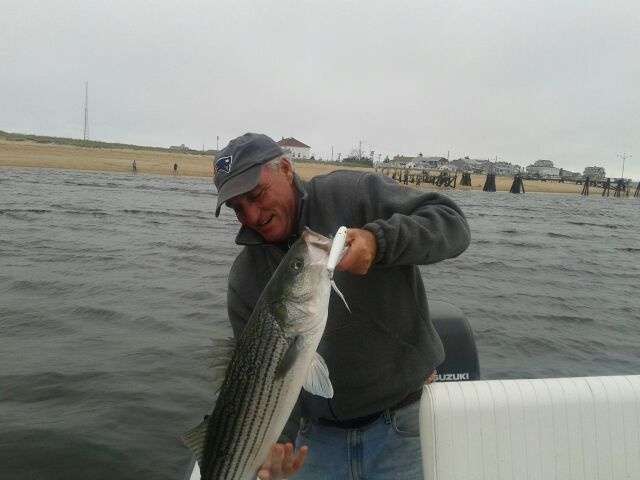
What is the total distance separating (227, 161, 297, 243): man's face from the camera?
3.26 metres

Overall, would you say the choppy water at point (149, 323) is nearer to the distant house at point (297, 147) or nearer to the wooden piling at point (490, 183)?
the wooden piling at point (490, 183)

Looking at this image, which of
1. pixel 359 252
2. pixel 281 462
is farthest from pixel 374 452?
pixel 359 252

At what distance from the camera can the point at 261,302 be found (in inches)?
111

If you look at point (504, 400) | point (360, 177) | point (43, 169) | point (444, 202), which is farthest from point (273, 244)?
point (43, 169)

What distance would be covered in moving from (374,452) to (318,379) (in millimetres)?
1205

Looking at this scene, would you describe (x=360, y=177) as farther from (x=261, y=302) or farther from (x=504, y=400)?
(x=504, y=400)

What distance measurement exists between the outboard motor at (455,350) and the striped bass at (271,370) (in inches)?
98.9

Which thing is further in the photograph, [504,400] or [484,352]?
[484,352]

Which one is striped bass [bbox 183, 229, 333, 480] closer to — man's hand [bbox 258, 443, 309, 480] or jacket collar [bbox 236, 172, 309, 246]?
man's hand [bbox 258, 443, 309, 480]

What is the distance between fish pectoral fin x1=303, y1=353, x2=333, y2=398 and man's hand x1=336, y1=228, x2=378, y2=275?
58cm

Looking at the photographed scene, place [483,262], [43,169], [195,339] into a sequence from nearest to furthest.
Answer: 1. [195,339]
2. [483,262]
3. [43,169]

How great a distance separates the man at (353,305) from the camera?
128 inches

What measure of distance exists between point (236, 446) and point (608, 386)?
2439 mm

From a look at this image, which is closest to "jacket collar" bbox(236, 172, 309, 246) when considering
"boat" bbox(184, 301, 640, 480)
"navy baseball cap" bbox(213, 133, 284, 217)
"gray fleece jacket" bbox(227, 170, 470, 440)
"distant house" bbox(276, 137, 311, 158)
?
"gray fleece jacket" bbox(227, 170, 470, 440)
